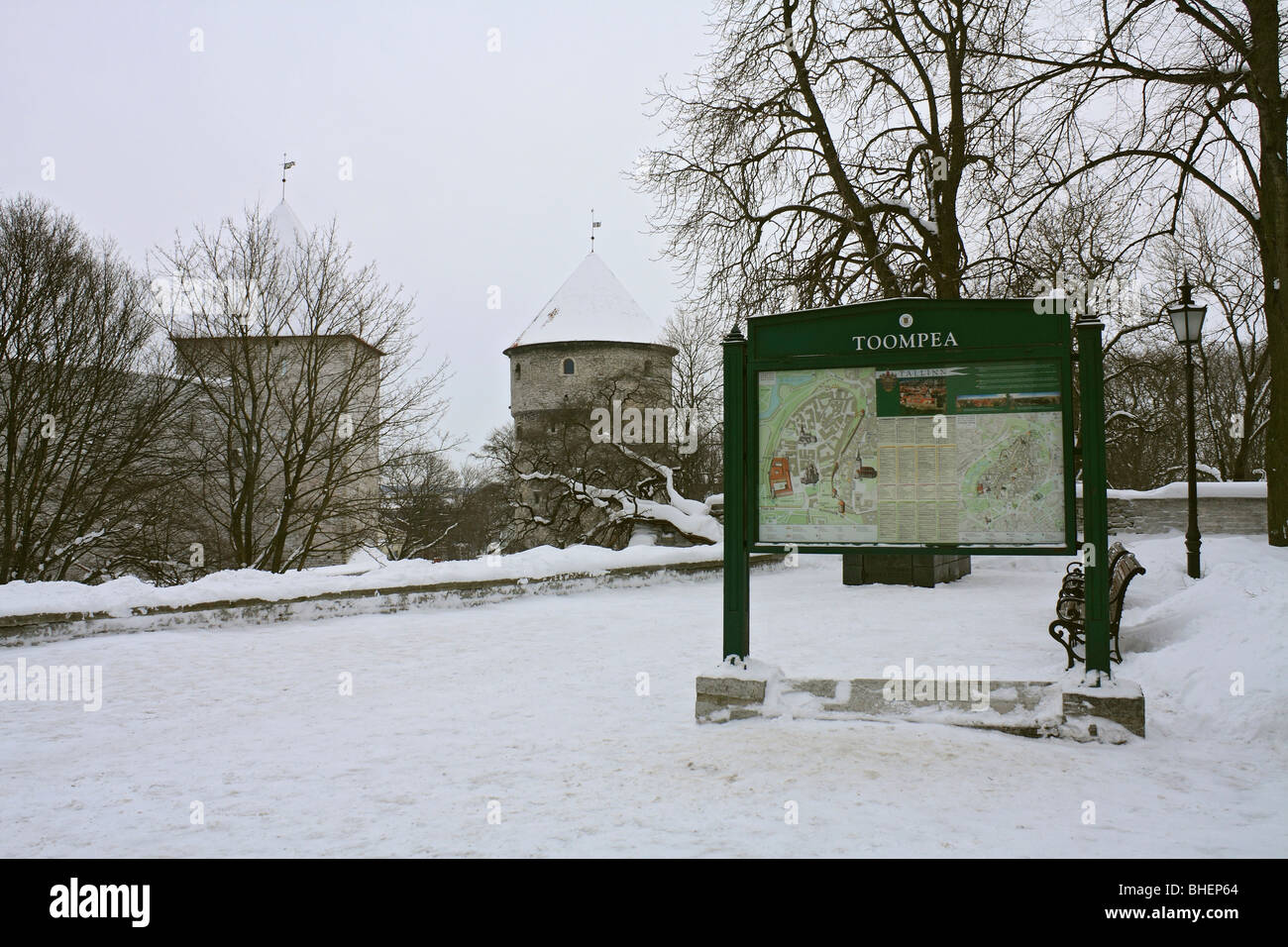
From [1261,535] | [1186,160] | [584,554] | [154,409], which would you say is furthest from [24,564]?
[1261,535]

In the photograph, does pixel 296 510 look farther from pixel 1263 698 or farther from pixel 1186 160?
pixel 1263 698

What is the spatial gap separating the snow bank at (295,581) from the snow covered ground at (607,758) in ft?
2.15

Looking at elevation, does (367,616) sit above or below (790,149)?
below

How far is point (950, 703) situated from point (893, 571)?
941 cm

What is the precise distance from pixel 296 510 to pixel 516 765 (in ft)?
60.6

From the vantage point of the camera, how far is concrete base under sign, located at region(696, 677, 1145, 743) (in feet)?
18.7

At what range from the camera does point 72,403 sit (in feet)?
74.0

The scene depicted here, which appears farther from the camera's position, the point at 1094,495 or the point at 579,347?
the point at 579,347

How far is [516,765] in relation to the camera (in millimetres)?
5500

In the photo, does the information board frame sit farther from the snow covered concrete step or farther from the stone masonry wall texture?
the stone masonry wall texture

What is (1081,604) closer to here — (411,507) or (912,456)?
(912,456)

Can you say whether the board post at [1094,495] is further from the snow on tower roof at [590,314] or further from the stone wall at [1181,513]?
the snow on tower roof at [590,314]

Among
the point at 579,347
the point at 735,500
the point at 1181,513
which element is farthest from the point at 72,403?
the point at 579,347

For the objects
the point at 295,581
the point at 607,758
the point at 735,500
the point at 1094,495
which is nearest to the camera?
the point at 607,758
